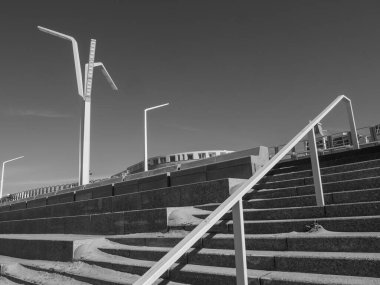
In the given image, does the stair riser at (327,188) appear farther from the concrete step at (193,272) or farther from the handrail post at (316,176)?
the concrete step at (193,272)

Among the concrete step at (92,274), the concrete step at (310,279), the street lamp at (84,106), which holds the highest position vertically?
the street lamp at (84,106)

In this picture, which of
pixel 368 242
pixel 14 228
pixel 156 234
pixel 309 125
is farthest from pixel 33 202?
pixel 368 242

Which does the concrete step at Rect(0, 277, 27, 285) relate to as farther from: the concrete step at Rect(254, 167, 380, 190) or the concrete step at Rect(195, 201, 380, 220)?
the concrete step at Rect(254, 167, 380, 190)

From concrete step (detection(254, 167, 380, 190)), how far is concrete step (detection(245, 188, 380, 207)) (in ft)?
1.18

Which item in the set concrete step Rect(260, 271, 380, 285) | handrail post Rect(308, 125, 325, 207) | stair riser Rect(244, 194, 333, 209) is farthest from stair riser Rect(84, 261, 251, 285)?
stair riser Rect(244, 194, 333, 209)

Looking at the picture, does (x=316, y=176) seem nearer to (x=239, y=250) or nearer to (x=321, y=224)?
(x=321, y=224)

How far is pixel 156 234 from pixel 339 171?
3.09 metres

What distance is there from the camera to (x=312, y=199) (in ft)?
14.6

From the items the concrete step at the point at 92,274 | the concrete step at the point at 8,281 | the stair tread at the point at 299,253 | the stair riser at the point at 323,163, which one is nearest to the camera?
the stair tread at the point at 299,253

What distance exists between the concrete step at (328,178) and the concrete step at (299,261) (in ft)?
6.22

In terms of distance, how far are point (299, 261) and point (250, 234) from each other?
107cm

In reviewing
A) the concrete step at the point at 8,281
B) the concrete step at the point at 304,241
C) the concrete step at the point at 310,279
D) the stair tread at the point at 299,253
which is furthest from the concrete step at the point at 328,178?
the concrete step at the point at 8,281

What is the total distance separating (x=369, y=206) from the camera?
370cm

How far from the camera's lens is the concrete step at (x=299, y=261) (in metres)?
2.88
